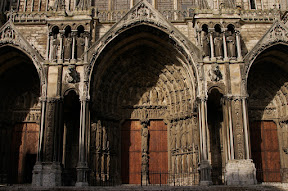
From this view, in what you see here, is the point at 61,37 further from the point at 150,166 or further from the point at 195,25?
the point at 150,166

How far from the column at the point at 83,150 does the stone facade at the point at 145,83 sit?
0.13 feet

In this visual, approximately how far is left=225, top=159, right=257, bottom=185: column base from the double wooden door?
11.5 ft

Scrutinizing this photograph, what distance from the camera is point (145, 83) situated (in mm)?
17406

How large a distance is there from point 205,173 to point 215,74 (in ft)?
12.9

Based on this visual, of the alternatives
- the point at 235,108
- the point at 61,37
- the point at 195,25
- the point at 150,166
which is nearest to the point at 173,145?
the point at 150,166

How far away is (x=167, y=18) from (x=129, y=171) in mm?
7199

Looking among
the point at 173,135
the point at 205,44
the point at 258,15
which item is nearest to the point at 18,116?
the point at 173,135

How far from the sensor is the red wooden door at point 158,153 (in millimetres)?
16281

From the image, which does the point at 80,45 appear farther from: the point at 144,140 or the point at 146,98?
the point at 144,140

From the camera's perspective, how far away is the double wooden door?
16344 mm

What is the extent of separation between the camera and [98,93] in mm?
15766

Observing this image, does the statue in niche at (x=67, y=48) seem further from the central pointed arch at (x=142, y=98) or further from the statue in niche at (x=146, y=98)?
the statue in niche at (x=146, y=98)

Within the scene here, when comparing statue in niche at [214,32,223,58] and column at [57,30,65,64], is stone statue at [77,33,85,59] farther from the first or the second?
statue in niche at [214,32,223,58]

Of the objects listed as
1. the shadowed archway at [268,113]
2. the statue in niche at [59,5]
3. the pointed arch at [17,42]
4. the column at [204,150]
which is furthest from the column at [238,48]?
the pointed arch at [17,42]
